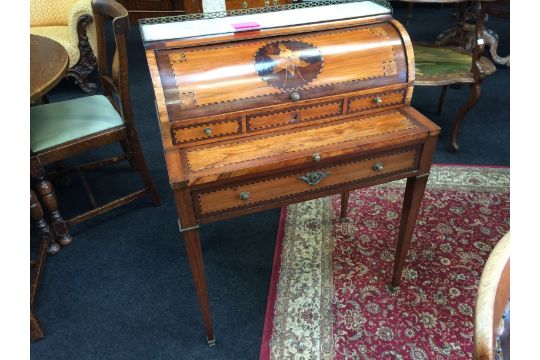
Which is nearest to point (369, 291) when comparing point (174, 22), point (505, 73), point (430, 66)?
point (174, 22)

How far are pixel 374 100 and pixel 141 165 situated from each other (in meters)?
1.41

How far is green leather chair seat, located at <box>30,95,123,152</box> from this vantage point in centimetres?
197

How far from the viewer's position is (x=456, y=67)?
2.78 m

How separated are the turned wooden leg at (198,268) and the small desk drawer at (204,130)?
1.04ft

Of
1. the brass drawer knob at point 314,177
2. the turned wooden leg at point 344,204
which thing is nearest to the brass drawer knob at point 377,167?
A: the brass drawer knob at point 314,177

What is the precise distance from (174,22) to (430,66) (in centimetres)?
198

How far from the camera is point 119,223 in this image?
2412 millimetres

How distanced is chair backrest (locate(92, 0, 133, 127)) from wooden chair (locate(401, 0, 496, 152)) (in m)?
1.73

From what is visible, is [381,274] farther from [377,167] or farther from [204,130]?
[204,130]

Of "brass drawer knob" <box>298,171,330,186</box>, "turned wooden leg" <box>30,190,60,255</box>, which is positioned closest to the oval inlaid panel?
"brass drawer knob" <box>298,171,330,186</box>

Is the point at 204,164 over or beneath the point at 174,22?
beneath

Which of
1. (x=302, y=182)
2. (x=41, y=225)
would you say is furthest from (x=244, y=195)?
(x=41, y=225)

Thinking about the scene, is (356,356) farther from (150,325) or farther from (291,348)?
(150,325)

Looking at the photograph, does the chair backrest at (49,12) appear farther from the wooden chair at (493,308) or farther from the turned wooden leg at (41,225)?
the wooden chair at (493,308)
